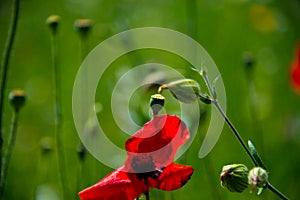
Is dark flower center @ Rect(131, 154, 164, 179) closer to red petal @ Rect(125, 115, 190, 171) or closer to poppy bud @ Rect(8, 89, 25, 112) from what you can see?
red petal @ Rect(125, 115, 190, 171)

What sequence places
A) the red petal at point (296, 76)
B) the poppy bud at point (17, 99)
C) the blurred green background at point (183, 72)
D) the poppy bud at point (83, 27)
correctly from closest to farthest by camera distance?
the poppy bud at point (17, 99) → the poppy bud at point (83, 27) → the red petal at point (296, 76) → the blurred green background at point (183, 72)

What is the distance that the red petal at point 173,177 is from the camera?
0.71 m

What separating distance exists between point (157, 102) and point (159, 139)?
0.05 metres

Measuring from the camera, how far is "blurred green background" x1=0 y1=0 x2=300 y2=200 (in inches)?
56.7

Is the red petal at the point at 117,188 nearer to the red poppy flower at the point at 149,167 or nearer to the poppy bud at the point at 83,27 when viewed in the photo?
the red poppy flower at the point at 149,167

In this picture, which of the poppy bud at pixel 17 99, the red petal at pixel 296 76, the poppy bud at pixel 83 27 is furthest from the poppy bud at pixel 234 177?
the red petal at pixel 296 76

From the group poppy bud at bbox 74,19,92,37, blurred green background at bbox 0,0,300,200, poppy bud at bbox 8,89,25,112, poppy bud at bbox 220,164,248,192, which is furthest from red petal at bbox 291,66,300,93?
poppy bud at bbox 220,164,248,192

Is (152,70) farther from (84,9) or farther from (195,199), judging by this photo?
(84,9)

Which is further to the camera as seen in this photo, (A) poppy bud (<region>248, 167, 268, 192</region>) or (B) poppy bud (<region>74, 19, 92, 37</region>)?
(B) poppy bud (<region>74, 19, 92, 37</region>)

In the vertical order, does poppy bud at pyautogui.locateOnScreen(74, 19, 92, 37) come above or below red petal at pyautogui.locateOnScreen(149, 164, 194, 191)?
above

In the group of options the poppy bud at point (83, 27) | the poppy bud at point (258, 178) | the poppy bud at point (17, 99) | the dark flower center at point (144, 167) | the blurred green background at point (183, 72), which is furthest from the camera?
the blurred green background at point (183, 72)

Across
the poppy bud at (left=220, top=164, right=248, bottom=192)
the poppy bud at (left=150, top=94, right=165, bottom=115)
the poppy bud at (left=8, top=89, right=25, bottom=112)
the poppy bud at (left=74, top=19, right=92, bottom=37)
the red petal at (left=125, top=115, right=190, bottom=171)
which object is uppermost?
the poppy bud at (left=74, top=19, right=92, bottom=37)

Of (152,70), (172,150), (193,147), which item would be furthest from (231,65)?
(172,150)

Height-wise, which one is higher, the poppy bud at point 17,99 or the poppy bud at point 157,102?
the poppy bud at point 17,99
